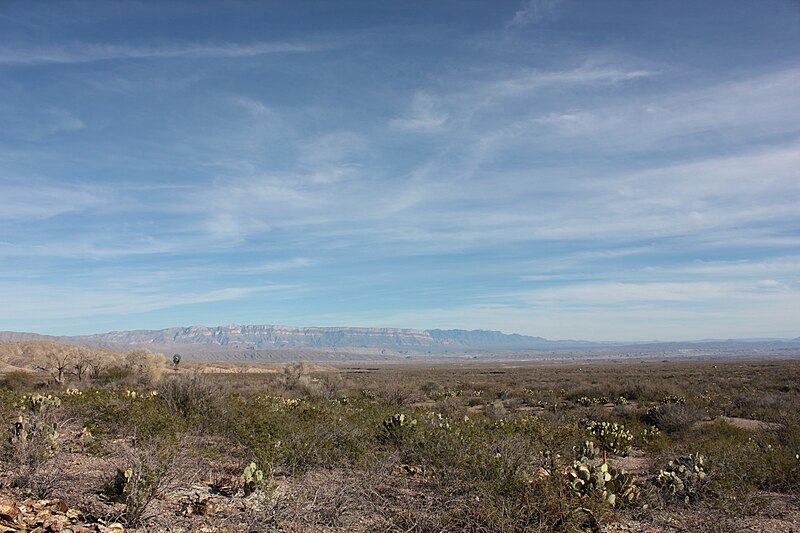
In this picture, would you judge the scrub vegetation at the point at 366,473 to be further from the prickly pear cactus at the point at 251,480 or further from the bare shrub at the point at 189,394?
the bare shrub at the point at 189,394

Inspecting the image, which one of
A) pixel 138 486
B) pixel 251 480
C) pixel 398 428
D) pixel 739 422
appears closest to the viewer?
pixel 138 486

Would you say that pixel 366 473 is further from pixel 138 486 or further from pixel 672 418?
pixel 672 418

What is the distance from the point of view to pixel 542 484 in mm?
6250

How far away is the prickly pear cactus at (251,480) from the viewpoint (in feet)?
22.9

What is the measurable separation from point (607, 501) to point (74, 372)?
3709 cm

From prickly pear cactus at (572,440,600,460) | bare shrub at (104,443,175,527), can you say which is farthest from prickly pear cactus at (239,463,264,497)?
prickly pear cactus at (572,440,600,460)

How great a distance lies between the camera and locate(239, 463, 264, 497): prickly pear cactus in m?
6.98

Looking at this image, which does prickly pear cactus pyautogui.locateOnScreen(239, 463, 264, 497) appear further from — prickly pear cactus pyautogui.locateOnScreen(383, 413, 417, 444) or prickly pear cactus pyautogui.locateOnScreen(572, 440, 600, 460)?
prickly pear cactus pyautogui.locateOnScreen(572, 440, 600, 460)

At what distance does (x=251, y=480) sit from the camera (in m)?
7.04

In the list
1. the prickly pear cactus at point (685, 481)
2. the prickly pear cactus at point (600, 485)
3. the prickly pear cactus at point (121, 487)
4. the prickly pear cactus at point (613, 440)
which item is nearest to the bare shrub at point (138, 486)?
the prickly pear cactus at point (121, 487)

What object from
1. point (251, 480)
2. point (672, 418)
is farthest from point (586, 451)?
point (672, 418)

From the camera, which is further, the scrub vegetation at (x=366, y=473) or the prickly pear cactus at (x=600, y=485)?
the prickly pear cactus at (x=600, y=485)

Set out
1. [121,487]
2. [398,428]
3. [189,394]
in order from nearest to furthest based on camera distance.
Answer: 1. [121,487]
2. [398,428]
3. [189,394]

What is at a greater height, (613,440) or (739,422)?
(613,440)
